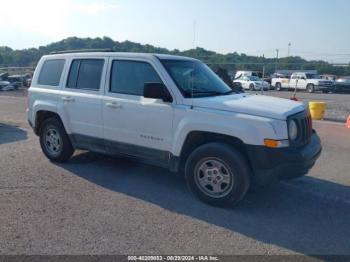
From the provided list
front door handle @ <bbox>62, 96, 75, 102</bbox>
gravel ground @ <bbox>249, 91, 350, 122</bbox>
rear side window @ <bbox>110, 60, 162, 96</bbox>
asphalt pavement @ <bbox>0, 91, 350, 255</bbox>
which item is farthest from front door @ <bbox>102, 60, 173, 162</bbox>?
gravel ground @ <bbox>249, 91, 350, 122</bbox>

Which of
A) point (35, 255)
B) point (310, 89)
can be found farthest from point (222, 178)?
point (310, 89)

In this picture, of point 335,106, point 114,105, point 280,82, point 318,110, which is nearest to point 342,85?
point 280,82

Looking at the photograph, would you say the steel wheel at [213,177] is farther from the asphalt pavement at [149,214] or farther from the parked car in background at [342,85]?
the parked car in background at [342,85]

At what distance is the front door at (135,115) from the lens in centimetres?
522

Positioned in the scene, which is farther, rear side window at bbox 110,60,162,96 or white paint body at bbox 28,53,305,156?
rear side window at bbox 110,60,162,96

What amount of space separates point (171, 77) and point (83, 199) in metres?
2.04

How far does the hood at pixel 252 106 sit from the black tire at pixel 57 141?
2.76 m

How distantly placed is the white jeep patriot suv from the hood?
0.04 feet

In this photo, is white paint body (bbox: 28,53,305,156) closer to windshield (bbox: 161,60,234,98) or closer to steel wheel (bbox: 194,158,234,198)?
windshield (bbox: 161,60,234,98)

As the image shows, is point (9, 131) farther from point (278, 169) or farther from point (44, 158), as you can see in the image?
point (278, 169)

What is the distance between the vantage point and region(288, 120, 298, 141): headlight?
461 cm

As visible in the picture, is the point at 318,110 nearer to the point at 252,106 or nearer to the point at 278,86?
the point at 252,106

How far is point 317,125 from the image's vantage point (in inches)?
464

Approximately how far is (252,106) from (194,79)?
112cm
